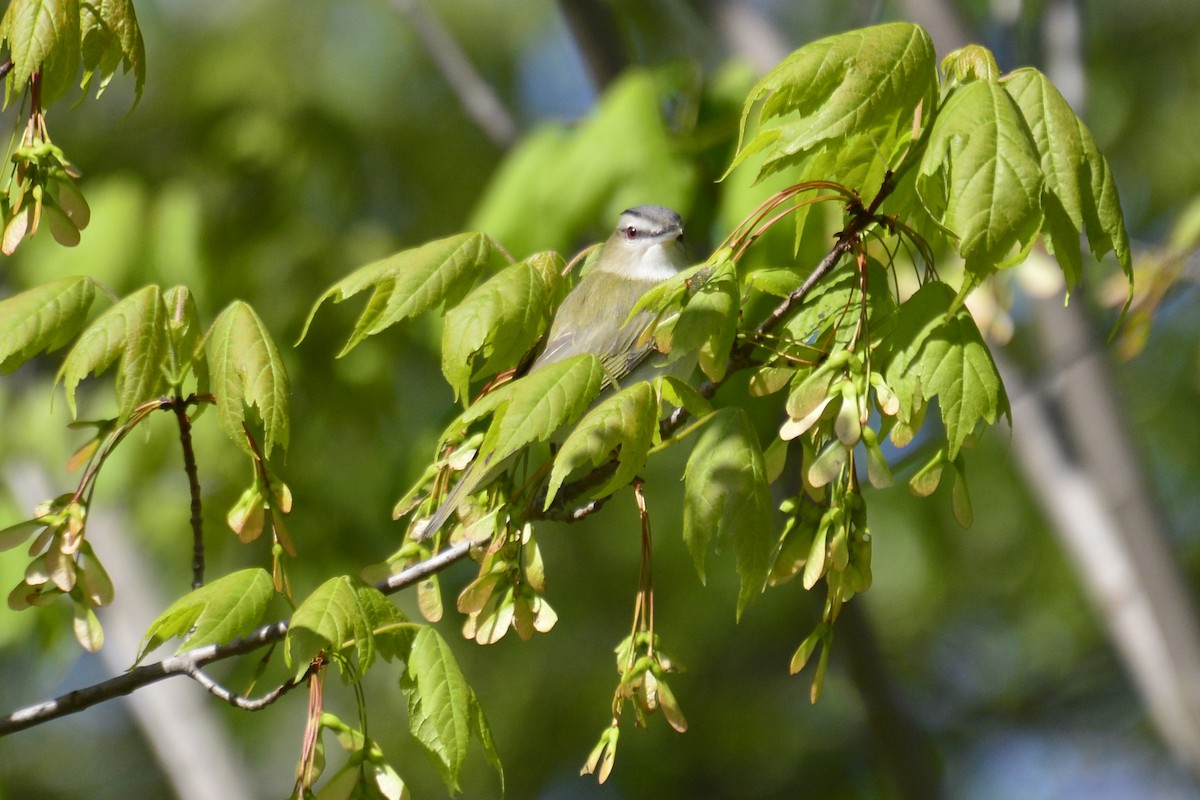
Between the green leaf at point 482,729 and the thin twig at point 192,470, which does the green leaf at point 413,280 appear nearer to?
the thin twig at point 192,470

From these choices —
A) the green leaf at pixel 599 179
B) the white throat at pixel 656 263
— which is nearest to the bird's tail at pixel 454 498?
the green leaf at pixel 599 179

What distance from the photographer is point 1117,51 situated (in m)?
8.48

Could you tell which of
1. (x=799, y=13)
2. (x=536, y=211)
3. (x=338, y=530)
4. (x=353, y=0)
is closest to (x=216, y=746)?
(x=338, y=530)

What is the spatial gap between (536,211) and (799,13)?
18.1ft

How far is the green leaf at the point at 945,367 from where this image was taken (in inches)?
73.9

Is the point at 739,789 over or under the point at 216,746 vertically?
under

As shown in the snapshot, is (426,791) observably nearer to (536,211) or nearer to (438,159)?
(438,159)

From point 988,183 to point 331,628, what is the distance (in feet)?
3.89

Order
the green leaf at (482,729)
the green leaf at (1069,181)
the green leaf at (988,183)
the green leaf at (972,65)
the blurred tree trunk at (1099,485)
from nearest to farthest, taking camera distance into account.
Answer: the green leaf at (988,183), the green leaf at (1069,181), the green leaf at (972,65), the green leaf at (482,729), the blurred tree trunk at (1099,485)

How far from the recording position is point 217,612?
6.55 feet

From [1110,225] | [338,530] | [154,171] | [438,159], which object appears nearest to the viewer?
[1110,225]

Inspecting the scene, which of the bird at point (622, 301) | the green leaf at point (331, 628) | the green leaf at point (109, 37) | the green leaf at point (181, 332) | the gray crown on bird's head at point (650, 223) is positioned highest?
the green leaf at point (109, 37)

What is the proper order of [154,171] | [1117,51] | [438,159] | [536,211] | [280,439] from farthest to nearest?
[1117,51] → [438,159] → [154,171] → [536,211] → [280,439]

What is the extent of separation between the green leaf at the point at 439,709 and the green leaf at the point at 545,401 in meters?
0.39
